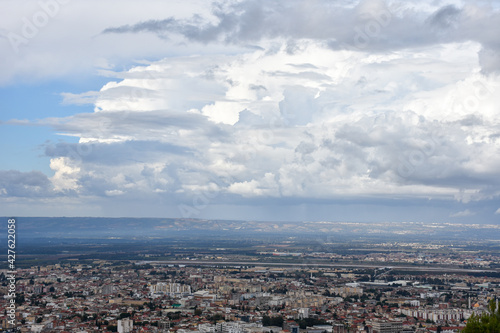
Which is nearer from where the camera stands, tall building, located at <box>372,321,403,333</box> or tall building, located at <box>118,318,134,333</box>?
tall building, located at <box>118,318,134,333</box>

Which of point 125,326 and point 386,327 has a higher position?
point 125,326

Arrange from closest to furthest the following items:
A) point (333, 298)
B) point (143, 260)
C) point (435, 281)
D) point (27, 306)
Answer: point (27, 306)
point (333, 298)
point (435, 281)
point (143, 260)

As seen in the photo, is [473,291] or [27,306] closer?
[27,306]

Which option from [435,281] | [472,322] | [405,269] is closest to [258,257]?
[405,269]

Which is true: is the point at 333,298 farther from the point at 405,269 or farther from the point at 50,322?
the point at 405,269

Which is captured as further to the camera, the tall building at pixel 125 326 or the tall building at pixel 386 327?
the tall building at pixel 386 327

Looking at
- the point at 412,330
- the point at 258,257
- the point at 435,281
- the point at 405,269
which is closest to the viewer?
the point at 412,330

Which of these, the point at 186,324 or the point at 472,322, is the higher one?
the point at 472,322

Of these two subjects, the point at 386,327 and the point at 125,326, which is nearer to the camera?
the point at 125,326
